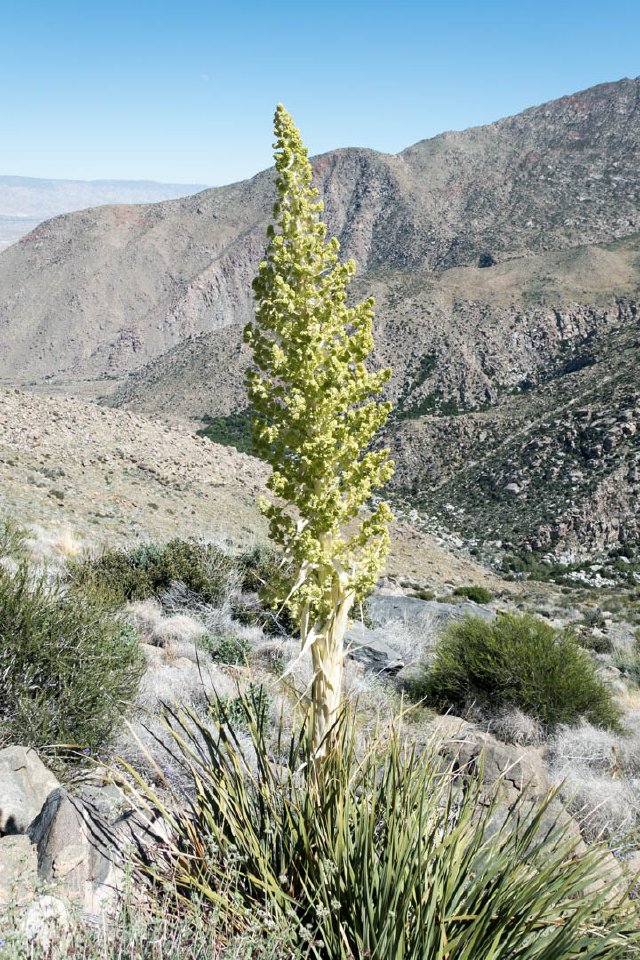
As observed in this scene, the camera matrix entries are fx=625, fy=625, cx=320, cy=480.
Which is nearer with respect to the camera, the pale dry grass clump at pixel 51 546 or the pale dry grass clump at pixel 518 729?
the pale dry grass clump at pixel 518 729

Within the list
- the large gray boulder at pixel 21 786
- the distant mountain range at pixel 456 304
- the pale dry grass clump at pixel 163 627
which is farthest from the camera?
the distant mountain range at pixel 456 304

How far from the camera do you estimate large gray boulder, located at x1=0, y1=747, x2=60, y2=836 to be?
3.19m

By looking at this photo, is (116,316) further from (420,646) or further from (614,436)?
(420,646)

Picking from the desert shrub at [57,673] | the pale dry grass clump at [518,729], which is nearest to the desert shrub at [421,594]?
the pale dry grass clump at [518,729]

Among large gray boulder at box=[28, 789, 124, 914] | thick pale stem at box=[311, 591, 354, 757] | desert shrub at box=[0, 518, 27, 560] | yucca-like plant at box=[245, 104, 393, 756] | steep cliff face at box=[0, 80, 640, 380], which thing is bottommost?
large gray boulder at box=[28, 789, 124, 914]

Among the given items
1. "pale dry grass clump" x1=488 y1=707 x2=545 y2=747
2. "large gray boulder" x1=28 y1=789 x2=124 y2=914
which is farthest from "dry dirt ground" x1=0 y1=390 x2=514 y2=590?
"large gray boulder" x1=28 y1=789 x2=124 y2=914

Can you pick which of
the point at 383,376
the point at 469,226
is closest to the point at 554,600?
the point at 383,376

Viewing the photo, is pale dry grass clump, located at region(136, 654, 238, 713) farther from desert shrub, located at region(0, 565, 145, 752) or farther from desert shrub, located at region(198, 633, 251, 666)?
desert shrub, located at region(198, 633, 251, 666)

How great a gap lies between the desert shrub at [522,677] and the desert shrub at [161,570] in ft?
12.5

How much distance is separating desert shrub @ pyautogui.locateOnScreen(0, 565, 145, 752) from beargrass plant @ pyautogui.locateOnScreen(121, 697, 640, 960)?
1.57 meters

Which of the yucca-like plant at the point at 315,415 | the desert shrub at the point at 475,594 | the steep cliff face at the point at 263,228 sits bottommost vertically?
the desert shrub at the point at 475,594

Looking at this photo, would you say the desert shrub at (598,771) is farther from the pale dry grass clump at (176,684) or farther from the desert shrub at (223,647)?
the desert shrub at (223,647)

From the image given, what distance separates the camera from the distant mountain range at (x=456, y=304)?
41031mm

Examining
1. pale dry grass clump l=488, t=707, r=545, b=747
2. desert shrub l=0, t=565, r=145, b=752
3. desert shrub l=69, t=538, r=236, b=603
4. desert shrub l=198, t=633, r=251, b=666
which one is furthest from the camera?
desert shrub l=69, t=538, r=236, b=603
